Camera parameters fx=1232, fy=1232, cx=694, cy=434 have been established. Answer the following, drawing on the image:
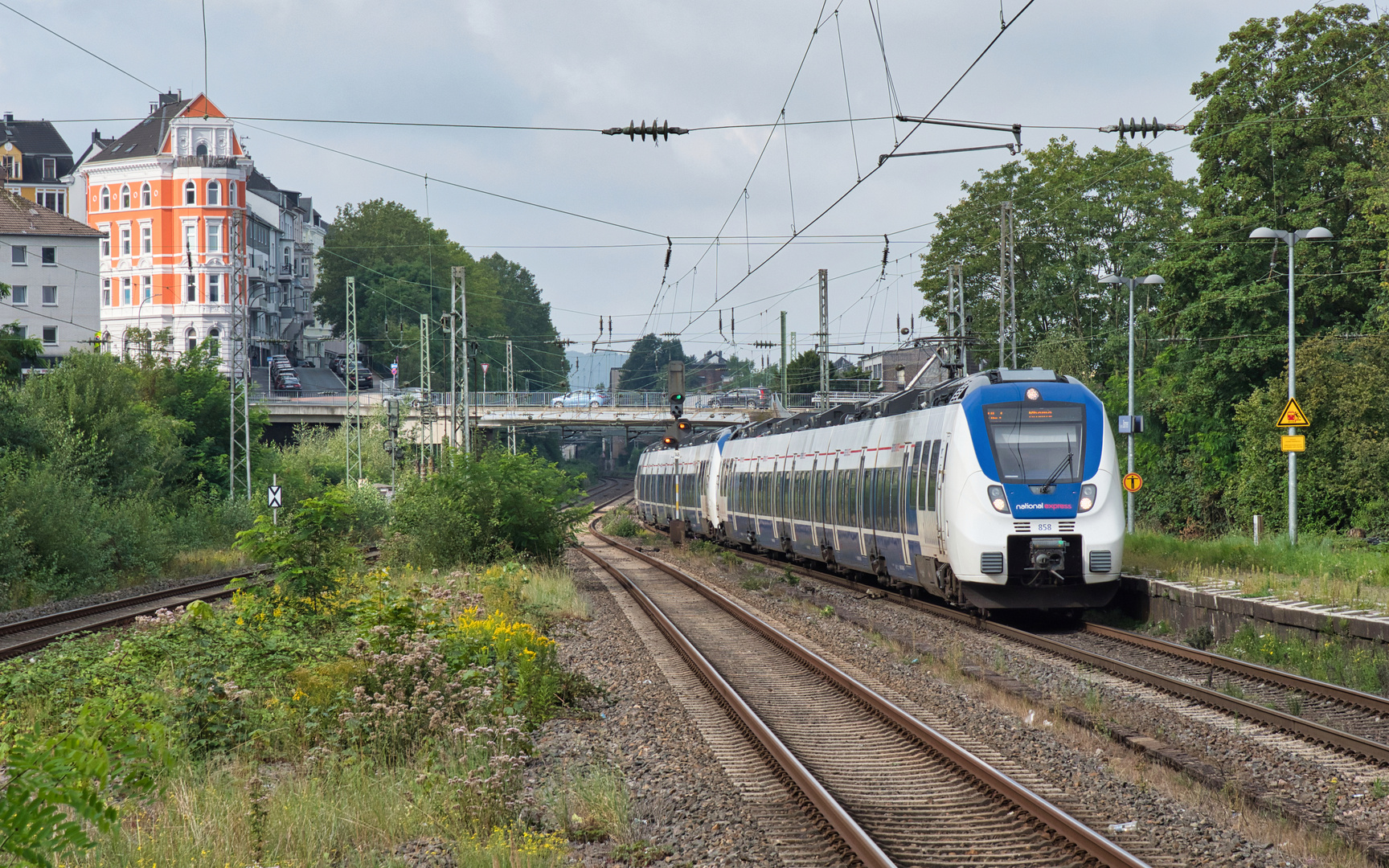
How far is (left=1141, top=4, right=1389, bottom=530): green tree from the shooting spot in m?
36.8

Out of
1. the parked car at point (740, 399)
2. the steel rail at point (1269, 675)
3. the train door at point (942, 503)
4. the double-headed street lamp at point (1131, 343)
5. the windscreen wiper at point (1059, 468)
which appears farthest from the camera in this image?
the parked car at point (740, 399)

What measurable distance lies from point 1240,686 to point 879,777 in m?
5.41

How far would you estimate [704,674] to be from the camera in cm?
1320

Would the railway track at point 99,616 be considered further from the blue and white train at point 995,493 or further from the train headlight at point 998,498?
the train headlight at point 998,498

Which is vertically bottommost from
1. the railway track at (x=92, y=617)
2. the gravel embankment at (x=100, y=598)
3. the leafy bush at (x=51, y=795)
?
the gravel embankment at (x=100, y=598)

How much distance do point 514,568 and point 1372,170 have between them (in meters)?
27.9

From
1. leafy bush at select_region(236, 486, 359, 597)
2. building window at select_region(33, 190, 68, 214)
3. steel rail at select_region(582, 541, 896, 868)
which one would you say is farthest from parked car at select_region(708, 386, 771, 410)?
building window at select_region(33, 190, 68, 214)

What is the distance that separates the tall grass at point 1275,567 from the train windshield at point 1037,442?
9.64 ft

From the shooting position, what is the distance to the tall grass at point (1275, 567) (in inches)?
652

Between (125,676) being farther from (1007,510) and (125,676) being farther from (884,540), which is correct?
(884,540)

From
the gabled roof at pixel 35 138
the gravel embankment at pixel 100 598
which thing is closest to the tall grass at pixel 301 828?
the gravel embankment at pixel 100 598

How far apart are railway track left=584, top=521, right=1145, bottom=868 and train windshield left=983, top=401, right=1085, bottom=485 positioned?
3915mm

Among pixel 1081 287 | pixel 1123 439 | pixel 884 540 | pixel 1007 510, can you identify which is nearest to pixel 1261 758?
pixel 1007 510

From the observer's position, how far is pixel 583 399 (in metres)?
75.2
